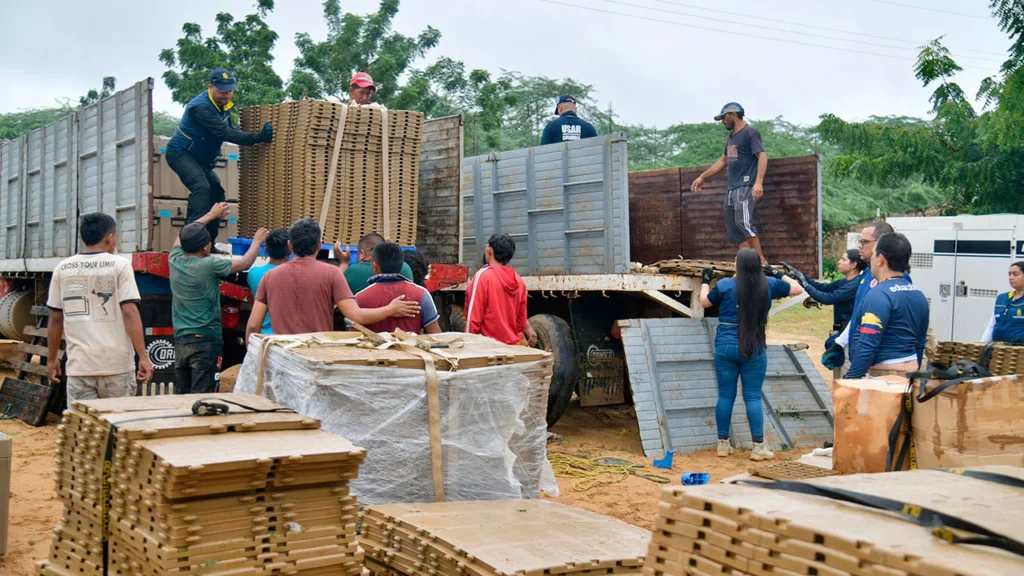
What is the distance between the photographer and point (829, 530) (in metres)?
2.25

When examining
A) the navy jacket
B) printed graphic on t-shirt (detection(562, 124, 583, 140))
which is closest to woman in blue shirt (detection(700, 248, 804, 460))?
the navy jacket

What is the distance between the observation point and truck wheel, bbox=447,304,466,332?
9891 millimetres

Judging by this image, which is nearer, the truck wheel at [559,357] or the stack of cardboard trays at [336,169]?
the stack of cardboard trays at [336,169]

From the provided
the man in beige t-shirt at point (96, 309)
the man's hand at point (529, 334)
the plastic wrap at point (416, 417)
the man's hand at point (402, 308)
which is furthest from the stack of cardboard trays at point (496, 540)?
the man's hand at point (529, 334)

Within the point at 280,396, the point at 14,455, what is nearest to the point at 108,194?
the point at 14,455

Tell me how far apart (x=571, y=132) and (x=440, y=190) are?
1459 mm

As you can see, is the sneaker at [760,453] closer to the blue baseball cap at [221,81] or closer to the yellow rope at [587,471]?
the yellow rope at [587,471]

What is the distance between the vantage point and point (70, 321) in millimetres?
5902

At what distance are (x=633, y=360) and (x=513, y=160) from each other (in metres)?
2.54

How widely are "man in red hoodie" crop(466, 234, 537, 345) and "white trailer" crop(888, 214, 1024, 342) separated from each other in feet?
25.5

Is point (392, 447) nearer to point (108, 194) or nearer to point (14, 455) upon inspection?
point (14, 455)

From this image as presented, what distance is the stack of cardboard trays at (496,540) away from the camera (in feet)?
11.2

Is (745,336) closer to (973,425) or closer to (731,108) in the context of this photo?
(731,108)

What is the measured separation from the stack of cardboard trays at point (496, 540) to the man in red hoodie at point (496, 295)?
2938 mm
